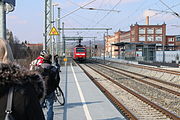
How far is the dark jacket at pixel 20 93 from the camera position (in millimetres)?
1722

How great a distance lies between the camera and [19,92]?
1.71m

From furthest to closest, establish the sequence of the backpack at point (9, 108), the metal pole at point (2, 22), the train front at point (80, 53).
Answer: the train front at point (80, 53), the metal pole at point (2, 22), the backpack at point (9, 108)

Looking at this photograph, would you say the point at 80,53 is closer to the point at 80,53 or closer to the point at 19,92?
the point at 80,53

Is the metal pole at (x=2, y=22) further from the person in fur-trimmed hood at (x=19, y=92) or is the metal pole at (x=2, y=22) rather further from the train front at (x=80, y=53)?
the train front at (x=80, y=53)

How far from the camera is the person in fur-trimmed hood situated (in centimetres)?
172

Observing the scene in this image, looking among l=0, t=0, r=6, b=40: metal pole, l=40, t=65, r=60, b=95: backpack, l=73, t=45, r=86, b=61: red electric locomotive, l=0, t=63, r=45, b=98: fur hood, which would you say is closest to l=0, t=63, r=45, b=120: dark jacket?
l=0, t=63, r=45, b=98: fur hood

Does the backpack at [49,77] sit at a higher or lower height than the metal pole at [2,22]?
lower

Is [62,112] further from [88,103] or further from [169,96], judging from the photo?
[169,96]

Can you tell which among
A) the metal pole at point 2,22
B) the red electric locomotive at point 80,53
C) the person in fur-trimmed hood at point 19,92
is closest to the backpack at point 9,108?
the person in fur-trimmed hood at point 19,92

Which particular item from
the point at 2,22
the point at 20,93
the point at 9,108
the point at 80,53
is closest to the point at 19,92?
the point at 20,93

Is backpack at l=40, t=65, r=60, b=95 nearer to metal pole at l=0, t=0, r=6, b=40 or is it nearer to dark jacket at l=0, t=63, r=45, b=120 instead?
metal pole at l=0, t=0, r=6, b=40

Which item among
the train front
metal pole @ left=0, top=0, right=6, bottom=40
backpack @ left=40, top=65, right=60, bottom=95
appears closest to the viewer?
metal pole @ left=0, top=0, right=6, bottom=40

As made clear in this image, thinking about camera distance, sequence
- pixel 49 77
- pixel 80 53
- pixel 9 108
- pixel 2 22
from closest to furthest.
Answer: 1. pixel 9 108
2. pixel 2 22
3. pixel 49 77
4. pixel 80 53

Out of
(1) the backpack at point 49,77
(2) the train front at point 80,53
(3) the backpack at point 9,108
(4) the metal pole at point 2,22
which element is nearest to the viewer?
(3) the backpack at point 9,108
